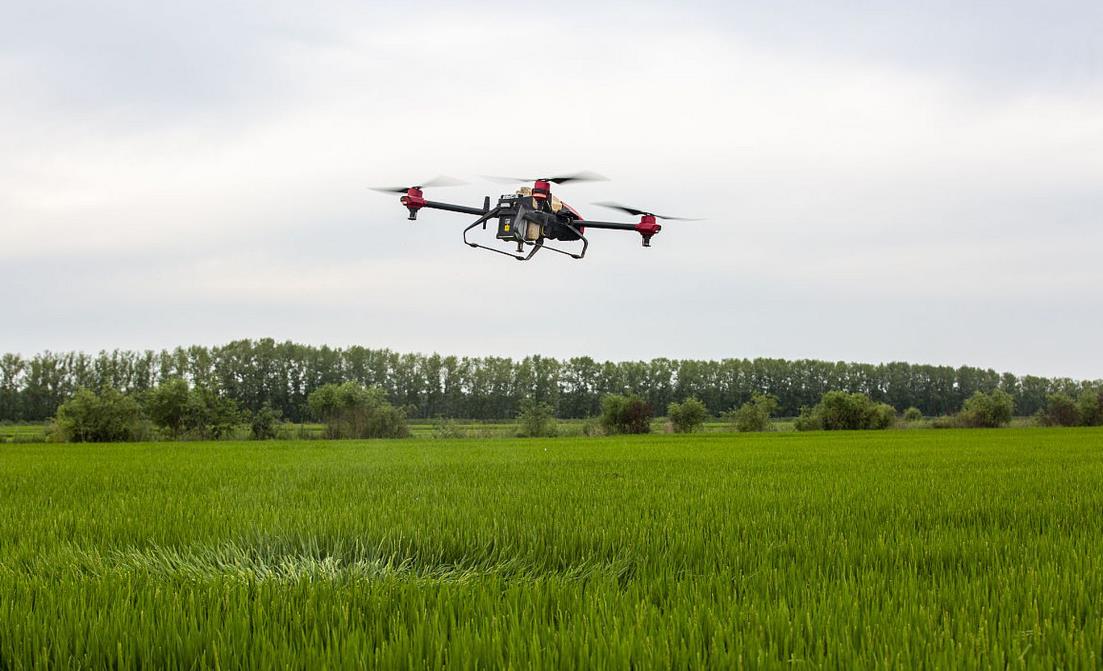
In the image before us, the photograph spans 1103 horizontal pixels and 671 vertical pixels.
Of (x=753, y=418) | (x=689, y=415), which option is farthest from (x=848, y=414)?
(x=689, y=415)

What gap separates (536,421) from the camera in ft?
143

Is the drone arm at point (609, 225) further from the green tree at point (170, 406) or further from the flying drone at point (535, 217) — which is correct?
the green tree at point (170, 406)

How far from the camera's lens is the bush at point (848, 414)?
5109cm

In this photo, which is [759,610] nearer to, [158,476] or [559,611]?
[559,611]

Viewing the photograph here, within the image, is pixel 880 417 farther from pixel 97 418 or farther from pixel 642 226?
pixel 97 418

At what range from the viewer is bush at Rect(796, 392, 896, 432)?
51094 mm

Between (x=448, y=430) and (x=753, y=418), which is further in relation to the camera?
(x=753, y=418)

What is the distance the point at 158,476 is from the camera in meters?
11.7

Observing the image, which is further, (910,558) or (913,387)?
(913,387)

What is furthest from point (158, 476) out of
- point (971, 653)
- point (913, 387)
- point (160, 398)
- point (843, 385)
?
point (913, 387)

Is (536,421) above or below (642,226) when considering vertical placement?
below

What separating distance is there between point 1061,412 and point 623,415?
3423 cm

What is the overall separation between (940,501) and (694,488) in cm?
261

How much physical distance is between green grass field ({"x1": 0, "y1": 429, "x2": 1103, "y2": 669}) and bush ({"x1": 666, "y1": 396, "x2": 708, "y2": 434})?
41029 millimetres
